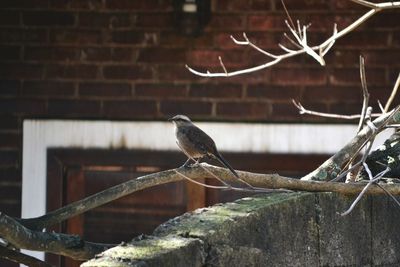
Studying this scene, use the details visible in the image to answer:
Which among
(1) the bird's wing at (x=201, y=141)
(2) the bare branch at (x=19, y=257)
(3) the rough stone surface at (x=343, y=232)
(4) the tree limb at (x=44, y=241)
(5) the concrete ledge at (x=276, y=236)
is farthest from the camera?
(1) the bird's wing at (x=201, y=141)

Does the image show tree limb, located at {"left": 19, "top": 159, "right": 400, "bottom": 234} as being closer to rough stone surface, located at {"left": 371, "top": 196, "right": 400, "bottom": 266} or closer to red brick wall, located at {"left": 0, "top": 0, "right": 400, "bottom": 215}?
rough stone surface, located at {"left": 371, "top": 196, "right": 400, "bottom": 266}

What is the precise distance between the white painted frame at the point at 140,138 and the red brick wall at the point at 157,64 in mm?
61

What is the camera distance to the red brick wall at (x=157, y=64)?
7.22 m

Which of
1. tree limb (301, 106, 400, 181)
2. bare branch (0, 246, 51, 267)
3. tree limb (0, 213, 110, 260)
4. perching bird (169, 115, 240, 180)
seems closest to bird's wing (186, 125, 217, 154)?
perching bird (169, 115, 240, 180)

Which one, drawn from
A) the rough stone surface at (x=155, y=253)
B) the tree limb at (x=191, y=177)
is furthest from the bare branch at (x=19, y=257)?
the rough stone surface at (x=155, y=253)

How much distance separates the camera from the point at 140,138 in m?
7.36

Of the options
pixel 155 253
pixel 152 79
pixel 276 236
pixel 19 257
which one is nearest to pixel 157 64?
pixel 152 79

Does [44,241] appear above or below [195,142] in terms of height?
below

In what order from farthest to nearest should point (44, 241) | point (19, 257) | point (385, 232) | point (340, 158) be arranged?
point (340, 158) → point (385, 232) → point (19, 257) → point (44, 241)

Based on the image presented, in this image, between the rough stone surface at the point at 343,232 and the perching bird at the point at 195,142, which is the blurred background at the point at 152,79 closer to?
the perching bird at the point at 195,142

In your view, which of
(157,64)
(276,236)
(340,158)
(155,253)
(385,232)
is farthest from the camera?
(157,64)

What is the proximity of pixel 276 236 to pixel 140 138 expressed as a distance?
11.5 feet

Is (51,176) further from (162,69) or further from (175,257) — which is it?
(175,257)

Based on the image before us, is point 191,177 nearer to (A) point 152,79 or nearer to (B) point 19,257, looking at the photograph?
(B) point 19,257
